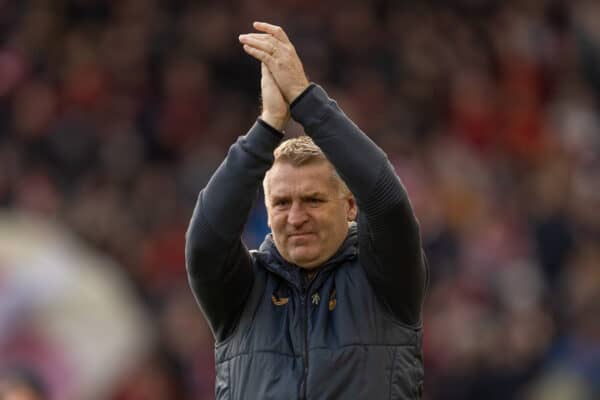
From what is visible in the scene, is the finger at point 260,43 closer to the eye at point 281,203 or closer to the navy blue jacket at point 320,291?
the navy blue jacket at point 320,291

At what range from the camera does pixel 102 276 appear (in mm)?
9625

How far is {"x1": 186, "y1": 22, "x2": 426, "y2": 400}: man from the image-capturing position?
3963 mm

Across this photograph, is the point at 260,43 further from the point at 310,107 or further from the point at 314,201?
the point at 314,201

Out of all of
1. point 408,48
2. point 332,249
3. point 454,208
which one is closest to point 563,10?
point 408,48

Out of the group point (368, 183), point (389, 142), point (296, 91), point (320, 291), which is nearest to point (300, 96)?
point (296, 91)

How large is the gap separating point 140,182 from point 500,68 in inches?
162

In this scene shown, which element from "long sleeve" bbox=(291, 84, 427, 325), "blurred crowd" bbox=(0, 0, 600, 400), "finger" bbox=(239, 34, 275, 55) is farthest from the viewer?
"blurred crowd" bbox=(0, 0, 600, 400)

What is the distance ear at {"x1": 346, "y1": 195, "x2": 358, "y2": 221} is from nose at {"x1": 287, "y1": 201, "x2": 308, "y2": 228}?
0.67ft

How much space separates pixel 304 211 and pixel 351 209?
0.78 feet

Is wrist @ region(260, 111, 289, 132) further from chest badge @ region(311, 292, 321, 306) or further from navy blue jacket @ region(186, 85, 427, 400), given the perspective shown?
chest badge @ region(311, 292, 321, 306)

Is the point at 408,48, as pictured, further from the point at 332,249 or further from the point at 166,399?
the point at 332,249

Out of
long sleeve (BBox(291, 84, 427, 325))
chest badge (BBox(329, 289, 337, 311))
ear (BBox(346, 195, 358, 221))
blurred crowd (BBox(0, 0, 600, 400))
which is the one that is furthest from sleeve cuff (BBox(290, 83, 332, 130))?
blurred crowd (BBox(0, 0, 600, 400))

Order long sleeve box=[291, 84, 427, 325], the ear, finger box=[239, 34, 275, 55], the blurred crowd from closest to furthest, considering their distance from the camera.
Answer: long sleeve box=[291, 84, 427, 325], finger box=[239, 34, 275, 55], the ear, the blurred crowd

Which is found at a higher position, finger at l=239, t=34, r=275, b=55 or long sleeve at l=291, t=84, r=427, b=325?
finger at l=239, t=34, r=275, b=55
